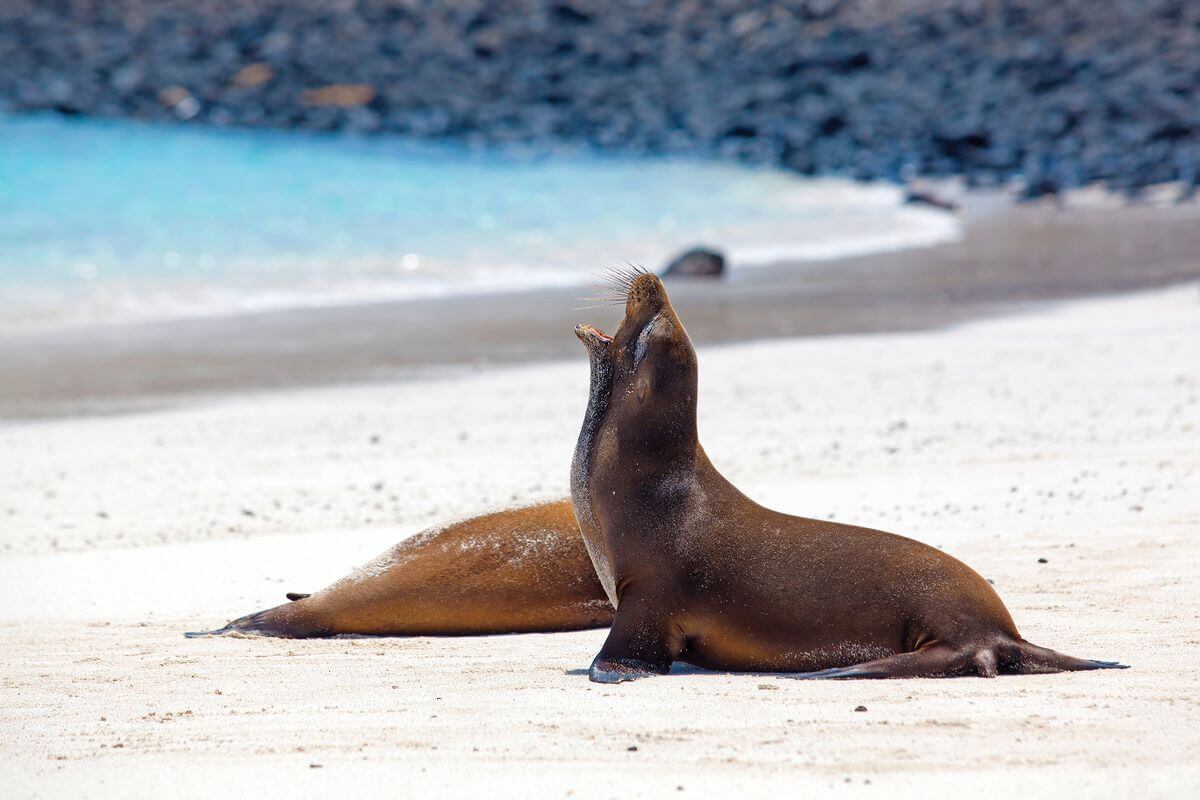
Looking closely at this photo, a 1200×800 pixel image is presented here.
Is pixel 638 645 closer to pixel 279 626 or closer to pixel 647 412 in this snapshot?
pixel 647 412

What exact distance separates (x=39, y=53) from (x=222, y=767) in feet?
132

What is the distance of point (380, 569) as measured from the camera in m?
5.44

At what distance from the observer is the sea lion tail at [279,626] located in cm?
523

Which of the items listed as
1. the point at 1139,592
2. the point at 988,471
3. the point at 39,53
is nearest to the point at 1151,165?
the point at 988,471

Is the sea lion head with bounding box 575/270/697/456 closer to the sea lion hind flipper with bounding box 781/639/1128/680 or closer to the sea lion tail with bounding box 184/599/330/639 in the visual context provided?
the sea lion hind flipper with bounding box 781/639/1128/680

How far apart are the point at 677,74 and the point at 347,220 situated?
63.2 ft

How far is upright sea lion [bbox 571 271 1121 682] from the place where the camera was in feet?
14.3

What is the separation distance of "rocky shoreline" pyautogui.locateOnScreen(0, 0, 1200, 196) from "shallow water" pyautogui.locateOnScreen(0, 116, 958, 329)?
291 centimetres

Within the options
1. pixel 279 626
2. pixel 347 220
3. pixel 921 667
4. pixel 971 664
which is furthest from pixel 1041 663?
pixel 347 220

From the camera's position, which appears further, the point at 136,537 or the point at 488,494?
the point at 488,494

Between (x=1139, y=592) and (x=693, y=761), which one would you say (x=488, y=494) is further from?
(x=693, y=761)

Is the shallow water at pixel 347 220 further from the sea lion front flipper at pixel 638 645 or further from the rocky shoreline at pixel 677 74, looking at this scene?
the sea lion front flipper at pixel 638 645

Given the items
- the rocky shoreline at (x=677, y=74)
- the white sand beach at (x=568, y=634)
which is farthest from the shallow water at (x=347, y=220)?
the white sand beach at (x=568, y=634)

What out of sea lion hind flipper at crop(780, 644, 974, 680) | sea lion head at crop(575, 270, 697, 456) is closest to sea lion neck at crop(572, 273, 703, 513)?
sea lion head at crop(575, 270, 697, 456)
